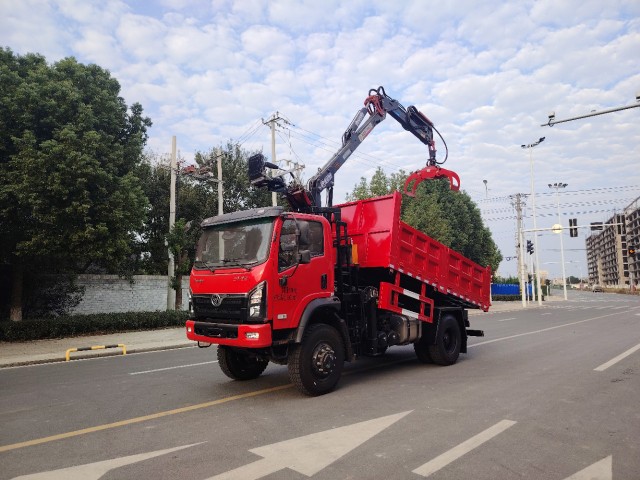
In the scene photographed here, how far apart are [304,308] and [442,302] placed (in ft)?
13.5

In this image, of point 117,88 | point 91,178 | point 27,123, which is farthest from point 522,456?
point 117,88

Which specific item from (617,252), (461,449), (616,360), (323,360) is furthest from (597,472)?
(617,252)

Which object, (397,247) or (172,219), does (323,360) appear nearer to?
(397,247)

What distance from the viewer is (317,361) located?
6.37 meters

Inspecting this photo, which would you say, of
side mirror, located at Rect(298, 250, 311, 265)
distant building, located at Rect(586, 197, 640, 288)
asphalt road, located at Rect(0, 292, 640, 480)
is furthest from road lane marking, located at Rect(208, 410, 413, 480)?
distant building, located at Rect(586, 197, 640, 288)

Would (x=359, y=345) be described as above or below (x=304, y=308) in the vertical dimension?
below

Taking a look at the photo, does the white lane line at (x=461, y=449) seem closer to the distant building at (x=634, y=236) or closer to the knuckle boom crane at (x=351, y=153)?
the knuckle boom crane at (x=351, y=153)

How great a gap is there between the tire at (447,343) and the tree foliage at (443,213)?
22.0 m

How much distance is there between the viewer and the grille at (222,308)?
5.98 meters

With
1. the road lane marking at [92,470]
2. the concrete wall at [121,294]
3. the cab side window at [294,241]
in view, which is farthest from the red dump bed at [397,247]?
the concrete wall at [121,294]

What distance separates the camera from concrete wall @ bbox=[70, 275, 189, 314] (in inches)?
731

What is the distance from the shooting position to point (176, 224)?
19.6m

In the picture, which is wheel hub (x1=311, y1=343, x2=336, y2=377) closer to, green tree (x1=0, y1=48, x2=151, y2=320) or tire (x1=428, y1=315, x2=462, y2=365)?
tire (x1=428, y1=315, x2=462, y2=365)

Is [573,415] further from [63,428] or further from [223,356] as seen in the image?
[63,428]
